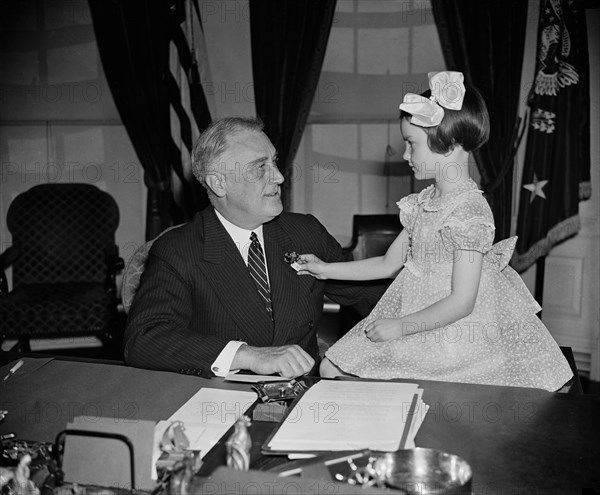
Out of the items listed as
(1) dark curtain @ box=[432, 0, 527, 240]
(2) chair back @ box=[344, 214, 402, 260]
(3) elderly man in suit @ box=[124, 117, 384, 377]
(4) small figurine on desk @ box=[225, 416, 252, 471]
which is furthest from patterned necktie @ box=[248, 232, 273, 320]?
(1) dark curtain @ box=[432, 0, 527, 240]

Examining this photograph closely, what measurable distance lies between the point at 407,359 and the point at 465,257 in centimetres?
38

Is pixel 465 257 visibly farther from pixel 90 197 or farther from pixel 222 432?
pixel 90 197

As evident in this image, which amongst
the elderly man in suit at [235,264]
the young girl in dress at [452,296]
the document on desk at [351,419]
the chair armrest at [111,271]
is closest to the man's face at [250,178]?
the elderly man in suit at [235,264]

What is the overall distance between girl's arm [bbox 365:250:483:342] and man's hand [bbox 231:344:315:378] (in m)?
0.33

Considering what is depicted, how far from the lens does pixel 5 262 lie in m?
4.81

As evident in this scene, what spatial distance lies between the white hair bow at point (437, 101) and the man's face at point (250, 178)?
1.82 ft

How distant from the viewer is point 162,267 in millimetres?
2412

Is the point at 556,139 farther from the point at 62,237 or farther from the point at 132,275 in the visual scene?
the point at 62,237

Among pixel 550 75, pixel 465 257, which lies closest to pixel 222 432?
pixel 465 257

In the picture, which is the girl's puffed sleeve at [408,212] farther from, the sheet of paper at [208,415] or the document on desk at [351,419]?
the sheet of paper at [208,415]

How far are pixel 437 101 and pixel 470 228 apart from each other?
0.44 m

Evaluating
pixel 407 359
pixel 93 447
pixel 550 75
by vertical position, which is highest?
pixel 550 75

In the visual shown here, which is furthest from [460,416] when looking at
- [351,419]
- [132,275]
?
[132,275]

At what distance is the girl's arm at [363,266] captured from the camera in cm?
263
